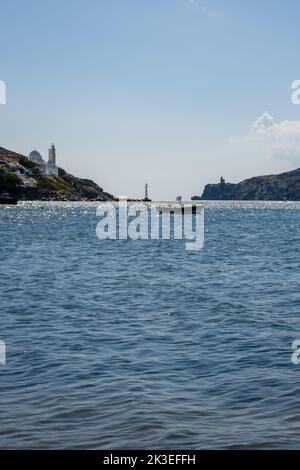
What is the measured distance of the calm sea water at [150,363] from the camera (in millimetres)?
13445

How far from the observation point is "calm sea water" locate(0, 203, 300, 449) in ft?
44.1

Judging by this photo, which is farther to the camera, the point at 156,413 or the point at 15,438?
the point at 156,413

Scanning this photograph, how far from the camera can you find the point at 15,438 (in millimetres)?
12945

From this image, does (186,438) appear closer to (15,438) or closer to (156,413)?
(156,413)

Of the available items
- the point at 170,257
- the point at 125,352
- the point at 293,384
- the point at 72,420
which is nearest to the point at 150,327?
the point at 125,352

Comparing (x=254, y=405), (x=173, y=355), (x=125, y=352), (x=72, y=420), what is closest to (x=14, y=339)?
(x=125, y=352)

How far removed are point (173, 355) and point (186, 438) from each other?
7.50 meters

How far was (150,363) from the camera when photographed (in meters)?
19.5

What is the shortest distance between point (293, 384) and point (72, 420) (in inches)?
260

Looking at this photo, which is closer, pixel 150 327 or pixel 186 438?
pixel 186 438
